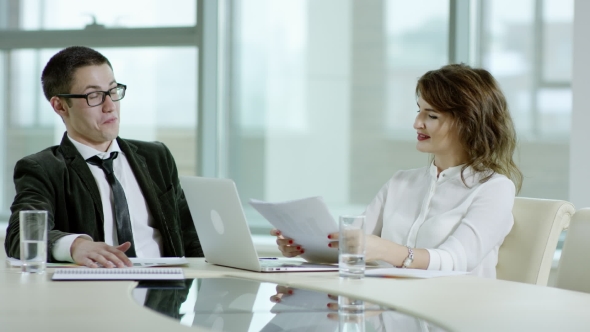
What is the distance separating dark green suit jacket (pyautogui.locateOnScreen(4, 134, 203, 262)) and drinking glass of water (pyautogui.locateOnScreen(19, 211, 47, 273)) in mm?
223

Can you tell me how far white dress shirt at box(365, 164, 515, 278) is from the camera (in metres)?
2.15

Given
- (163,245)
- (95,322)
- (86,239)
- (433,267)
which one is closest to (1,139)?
(163,245)

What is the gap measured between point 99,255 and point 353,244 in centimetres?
63

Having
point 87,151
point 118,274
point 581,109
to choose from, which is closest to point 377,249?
point 118,274

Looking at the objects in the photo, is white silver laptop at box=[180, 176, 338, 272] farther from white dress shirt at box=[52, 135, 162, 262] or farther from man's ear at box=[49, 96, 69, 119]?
man's ear at box=[49, 96, 69, 119]

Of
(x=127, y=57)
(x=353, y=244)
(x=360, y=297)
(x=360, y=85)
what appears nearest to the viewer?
(x=360, y=297)

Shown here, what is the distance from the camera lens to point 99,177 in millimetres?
2465

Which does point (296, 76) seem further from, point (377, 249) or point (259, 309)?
point (259, 309)

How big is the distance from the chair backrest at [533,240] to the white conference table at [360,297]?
0.41 metres

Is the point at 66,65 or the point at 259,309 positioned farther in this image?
the point at 66,65

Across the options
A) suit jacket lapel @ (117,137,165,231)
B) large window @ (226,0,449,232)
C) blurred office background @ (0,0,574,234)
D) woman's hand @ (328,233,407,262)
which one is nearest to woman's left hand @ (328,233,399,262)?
woman's hand @ (328,233,407,262)

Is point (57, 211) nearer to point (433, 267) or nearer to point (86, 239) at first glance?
point (86, 239)

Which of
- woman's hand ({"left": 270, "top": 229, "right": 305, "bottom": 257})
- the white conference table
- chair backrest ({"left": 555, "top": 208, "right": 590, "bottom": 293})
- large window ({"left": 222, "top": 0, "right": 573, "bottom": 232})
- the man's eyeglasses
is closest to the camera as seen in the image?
the white conference table

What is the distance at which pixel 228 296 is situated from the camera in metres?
1.56
